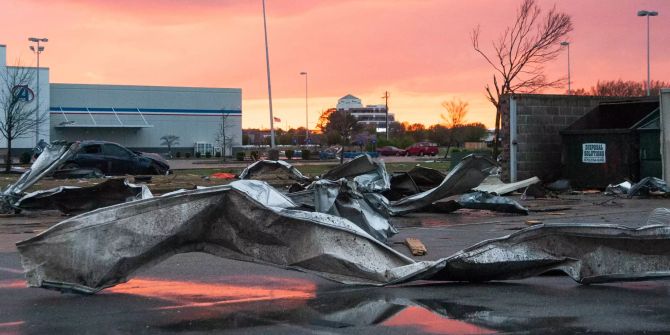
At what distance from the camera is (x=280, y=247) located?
309 inches

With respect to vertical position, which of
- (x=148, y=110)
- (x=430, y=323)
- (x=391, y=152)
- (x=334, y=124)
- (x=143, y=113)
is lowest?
(x=430, y=323)

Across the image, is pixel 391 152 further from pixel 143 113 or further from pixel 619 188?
pixel 619 188

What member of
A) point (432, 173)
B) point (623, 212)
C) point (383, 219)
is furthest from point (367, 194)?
point (623, 212)

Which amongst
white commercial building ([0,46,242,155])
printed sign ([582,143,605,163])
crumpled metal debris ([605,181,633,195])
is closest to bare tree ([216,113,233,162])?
white commercial building ([0,46,242,155])

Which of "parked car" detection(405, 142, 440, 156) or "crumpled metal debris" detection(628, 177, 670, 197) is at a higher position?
"parked car" detection(405, 142, 440, 156)

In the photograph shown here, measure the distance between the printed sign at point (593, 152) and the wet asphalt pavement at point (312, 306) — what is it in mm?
14527

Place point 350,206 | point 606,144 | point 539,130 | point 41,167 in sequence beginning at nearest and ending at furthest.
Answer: point 350,206, point 41,167, point 606,144, point 539,130

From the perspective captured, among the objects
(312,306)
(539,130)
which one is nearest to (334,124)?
(539,130)

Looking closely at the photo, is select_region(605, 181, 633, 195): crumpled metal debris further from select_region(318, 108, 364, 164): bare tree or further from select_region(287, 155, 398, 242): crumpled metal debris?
select_region(318, 108, 364, 164): bare tree

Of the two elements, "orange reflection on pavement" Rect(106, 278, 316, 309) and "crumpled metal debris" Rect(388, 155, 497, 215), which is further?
"crumpled metal debris" Rect(388, 155, 497, 215)

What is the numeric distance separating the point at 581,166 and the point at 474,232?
34.8ft

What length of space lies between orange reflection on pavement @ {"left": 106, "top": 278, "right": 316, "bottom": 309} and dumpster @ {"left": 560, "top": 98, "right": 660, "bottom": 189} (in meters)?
15.8

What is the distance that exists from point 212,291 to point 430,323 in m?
2.56

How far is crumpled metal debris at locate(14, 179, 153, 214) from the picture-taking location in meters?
15.5
